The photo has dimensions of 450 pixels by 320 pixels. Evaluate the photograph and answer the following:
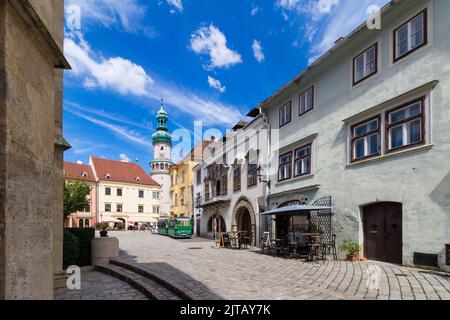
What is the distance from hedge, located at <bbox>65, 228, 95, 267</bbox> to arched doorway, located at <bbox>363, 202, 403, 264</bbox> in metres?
10.2

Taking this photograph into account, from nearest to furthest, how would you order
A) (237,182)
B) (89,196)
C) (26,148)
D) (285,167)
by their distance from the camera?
(26,148) → (285,167) → (237,182) → (89,196)

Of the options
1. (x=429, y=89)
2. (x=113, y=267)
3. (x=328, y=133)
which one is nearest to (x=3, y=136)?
(x=113, y=267)

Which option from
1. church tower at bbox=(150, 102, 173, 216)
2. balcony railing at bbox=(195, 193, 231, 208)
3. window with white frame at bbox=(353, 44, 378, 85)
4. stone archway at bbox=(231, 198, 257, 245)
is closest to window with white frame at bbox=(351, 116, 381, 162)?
window with white frame at bbox=(353, 44, 378, 85)

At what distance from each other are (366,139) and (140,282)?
359 inches

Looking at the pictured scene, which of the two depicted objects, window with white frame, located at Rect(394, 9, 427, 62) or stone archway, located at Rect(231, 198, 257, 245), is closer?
window with white frame, located at Rect(394, 9, 427, 62)

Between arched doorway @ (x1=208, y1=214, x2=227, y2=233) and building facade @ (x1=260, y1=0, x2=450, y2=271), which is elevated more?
building facade @ (x1=260, y1=0, x2=450, y2=271)

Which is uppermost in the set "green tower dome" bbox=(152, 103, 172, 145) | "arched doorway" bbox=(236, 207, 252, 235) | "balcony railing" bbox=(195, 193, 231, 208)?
"green tower dome" bbox=(152, 103, 172, 145)

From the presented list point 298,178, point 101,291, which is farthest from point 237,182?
point 101,291

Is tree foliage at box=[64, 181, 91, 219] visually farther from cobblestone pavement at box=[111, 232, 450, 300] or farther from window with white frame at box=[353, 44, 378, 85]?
window with white frame at box=[353, 44, 378, 85]

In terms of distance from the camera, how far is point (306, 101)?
1523 centimetres

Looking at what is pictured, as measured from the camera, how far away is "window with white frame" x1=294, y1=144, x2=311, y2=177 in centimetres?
1474

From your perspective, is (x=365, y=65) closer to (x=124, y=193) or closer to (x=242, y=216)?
(x=242, y=216)

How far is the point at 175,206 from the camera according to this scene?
138 ft
